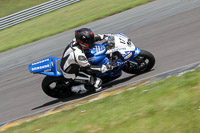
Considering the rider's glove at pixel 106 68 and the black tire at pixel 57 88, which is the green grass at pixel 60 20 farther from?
the rider's glove at pixel 106 68

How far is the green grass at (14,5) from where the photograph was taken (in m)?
23.9

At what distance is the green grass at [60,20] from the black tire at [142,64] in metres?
7.98

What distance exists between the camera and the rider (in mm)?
7297

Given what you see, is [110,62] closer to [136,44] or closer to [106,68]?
[106,68]

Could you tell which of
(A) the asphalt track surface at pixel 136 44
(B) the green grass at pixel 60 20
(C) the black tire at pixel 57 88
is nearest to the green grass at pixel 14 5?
(B) the green grass at pixel 60 20

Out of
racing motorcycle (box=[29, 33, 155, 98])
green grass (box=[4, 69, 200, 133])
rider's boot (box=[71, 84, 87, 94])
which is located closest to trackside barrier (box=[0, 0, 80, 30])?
racing motorcycle (box=[29, 33, 155, 98])

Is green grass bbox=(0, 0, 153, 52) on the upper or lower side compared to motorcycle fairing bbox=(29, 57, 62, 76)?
upper

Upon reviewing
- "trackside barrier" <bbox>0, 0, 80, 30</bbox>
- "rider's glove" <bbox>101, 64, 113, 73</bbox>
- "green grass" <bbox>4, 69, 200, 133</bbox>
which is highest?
"trackside barrier" <bbox>0, 0, 80, 30</bbox>

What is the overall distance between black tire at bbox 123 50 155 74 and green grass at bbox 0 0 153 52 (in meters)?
7.98

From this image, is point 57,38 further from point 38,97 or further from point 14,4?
point 14,4

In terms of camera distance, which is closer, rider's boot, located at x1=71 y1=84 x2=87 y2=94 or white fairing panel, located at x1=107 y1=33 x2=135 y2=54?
white fairing panel, located at x1=107 y1=33 x2=135 y2=54

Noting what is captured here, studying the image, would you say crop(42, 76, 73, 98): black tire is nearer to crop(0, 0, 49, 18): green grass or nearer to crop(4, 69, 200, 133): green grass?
crop(4, 69, 200, 133): green grass

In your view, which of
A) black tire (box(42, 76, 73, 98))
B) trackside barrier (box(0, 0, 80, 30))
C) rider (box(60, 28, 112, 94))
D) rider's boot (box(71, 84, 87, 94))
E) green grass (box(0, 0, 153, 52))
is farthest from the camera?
trackside barrier (box(0, 0, 80, 30))

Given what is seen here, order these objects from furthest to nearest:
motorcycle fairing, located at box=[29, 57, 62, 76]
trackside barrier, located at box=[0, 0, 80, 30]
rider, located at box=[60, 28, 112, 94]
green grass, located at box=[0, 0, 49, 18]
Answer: green grass, located at box=[0, 0, 49, 18]
trackside barrier, located at box=[0, 0, 80, 30]
motorcycle fairing, located at box=[29, 57, 62, 76]
rider, located at box=[60, 28, 112, 94]
